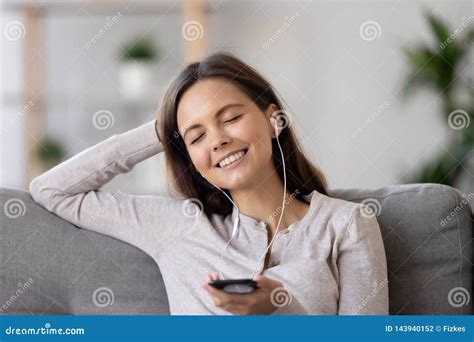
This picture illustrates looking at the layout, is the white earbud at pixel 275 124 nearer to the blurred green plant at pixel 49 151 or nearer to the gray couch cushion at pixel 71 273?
the gray couch cushion at pixel 71 273

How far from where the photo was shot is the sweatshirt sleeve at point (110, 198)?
1.08 meters

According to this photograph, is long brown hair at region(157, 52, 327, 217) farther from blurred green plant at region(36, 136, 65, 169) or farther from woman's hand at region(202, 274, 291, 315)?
blurred green plant at region(36, 136, 65, 169)

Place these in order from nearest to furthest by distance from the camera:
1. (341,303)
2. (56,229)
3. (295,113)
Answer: (341,303) < (56,229) < (295,113)

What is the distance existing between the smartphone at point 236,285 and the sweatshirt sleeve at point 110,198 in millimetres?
174

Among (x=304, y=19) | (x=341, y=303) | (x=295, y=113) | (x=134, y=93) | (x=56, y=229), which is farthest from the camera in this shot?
(x=134, y=93)

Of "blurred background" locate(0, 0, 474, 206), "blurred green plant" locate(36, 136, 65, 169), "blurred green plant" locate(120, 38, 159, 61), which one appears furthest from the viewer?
"blurred green plant" locate(120, 38, 159, 61)

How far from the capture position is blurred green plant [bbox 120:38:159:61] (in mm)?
1995

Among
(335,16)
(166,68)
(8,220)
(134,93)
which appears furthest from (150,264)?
(166,68)

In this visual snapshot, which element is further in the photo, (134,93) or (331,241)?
(134,93)

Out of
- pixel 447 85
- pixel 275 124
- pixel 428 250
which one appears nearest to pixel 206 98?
pixel 275 124

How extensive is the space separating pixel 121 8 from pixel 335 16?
2.99 feet

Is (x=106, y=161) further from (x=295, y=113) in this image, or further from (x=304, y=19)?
(x=304, y=19)

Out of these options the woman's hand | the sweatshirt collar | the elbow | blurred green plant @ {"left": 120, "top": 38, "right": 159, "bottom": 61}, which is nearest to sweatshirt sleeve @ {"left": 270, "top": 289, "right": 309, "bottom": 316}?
the woman's hand

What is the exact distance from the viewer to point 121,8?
2008 mm
